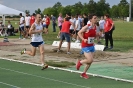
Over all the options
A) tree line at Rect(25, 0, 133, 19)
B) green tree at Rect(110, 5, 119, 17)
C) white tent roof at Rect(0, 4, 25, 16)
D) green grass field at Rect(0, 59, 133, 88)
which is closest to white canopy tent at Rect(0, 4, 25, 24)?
white tent roof at Rect(0, 4, 25, 16)

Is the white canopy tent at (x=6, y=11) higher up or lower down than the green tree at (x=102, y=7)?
lower down

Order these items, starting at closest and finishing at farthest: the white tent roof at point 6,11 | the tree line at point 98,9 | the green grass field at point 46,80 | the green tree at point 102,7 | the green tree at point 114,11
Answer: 1. the green grass field at point 46,80
2. the white tent roof at point 6,11
3. the tree line at point 98,9
4. the green tree at point 102,7
5. the green tree at point 114,11

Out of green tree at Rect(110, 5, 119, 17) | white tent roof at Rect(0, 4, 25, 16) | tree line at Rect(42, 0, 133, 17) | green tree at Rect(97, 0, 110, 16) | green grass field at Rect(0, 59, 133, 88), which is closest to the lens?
green grass field at Rect(0, 59, 133, 88)

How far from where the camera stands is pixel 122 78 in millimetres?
11711

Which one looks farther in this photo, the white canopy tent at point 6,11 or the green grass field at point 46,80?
the white canopy tent at point 6,11

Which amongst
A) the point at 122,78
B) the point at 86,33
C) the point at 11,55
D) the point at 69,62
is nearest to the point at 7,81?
the point at 86,33

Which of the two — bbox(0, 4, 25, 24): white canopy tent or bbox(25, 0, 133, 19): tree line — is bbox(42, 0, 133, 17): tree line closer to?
bbox(25, 0, 133, 19): tree line

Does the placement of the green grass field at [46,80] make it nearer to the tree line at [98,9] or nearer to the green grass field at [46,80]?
the green grass field at [46,80]

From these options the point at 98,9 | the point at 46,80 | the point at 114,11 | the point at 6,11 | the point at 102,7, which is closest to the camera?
the point at 46,80

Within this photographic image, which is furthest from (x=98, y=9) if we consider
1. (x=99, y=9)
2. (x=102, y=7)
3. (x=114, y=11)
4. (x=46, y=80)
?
(x=46, y=80)

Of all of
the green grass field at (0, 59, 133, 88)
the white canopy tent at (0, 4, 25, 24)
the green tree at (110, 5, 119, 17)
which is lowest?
the green grass field at (0, 59, 133, 88)

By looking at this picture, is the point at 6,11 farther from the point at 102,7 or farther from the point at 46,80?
the point at 102,7

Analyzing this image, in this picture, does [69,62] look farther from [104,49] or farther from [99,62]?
[104,49]

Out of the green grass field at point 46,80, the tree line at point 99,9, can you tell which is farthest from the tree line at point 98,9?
the green grass field at point 46,80
